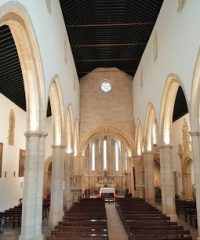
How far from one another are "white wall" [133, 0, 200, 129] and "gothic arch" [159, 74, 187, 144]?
0.45 metres

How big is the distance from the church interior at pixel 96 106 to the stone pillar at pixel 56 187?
47 mm

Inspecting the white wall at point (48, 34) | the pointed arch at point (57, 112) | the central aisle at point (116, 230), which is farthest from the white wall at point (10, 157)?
the central aisle at point (116, 230)

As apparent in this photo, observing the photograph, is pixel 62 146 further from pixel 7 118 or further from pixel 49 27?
pixel 49 27

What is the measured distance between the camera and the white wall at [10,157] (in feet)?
52.2

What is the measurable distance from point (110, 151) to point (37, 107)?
24.4 metres

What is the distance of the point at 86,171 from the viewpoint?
3266cm

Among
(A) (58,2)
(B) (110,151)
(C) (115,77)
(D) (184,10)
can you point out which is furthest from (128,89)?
(D) (184,10)

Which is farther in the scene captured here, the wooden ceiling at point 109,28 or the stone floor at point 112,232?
the wooden ceiling at point 109,28

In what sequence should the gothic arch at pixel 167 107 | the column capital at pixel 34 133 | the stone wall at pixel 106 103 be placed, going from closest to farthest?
the column capital at pixel 34 133
the gothic arch at pixel 167 107
the stone wall at pixel 106 103

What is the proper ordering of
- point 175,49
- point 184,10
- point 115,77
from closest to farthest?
point 184,10 → point 175,49 → point 115,77

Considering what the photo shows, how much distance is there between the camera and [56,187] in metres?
13.6

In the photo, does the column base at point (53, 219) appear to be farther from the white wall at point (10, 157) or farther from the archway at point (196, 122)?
the archway at point (196, 122)

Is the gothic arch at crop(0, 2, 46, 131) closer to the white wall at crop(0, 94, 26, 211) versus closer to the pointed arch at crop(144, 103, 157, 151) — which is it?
the white wall at crop(0, 94, 26, 211)

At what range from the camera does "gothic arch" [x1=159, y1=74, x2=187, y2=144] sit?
13.4 m
